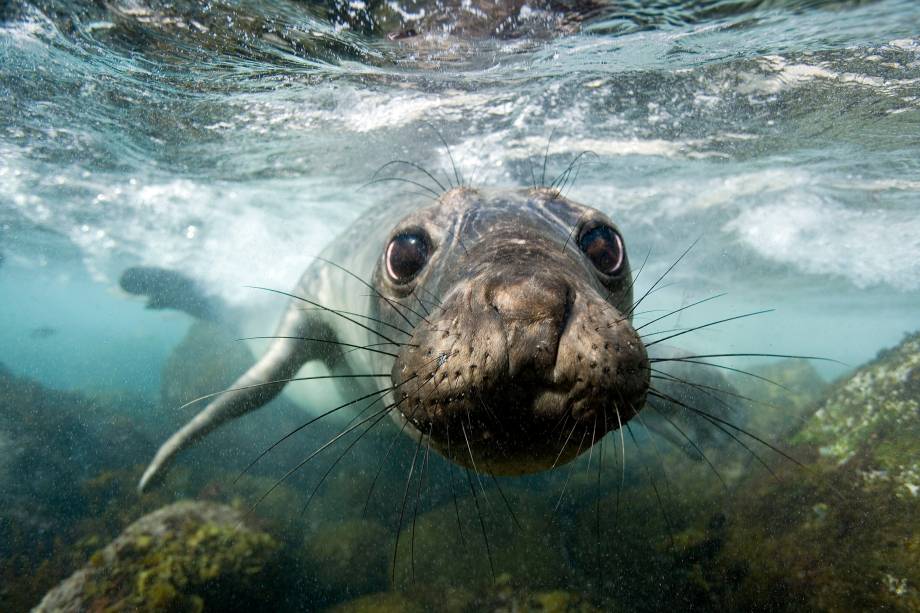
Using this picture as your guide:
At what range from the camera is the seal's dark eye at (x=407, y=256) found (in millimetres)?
2570

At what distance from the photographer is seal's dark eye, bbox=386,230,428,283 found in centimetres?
257

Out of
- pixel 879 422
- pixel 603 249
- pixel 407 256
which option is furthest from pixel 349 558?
pixel 879 422

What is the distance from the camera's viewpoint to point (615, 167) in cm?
955

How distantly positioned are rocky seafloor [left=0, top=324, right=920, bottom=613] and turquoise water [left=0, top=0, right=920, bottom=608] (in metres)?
0.79

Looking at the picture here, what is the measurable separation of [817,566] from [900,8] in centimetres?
483

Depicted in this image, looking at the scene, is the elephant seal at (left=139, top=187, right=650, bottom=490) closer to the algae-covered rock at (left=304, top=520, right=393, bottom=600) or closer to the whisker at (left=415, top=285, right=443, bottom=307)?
the whisker at (left=415, top=285, right=443, bottom=307)

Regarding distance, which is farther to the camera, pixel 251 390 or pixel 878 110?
pixel 878 110

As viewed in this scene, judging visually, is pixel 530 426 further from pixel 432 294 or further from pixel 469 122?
pixel 469 122

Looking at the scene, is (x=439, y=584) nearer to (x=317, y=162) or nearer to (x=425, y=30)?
(x=425, y=30)

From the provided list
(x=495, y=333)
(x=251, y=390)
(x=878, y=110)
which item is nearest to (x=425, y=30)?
(x=251, y=390)

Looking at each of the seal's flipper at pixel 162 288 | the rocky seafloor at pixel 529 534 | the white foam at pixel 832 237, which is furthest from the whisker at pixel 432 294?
the white foam at pixel 832 237

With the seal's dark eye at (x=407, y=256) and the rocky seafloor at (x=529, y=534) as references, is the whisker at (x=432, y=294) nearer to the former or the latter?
the seal's dark eye at (x=407, y=256)

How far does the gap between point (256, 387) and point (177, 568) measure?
5.01 feet

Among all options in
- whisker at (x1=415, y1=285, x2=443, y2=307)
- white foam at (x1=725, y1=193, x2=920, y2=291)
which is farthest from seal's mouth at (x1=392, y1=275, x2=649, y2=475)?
white foam at (x1=725, y1=193, x2=920, y2=291)
